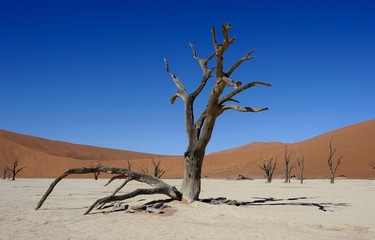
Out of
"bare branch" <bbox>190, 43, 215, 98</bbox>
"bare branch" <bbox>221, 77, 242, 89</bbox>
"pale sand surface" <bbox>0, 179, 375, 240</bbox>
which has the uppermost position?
"bare branch" <bbox>190, 43, 215, 98</bbox>

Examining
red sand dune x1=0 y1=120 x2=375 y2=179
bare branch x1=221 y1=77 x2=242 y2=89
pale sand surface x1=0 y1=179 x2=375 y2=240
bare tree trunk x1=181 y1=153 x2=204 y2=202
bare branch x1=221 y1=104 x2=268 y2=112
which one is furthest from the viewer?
red sand dune x1=0 y1=120 x2=375 y2=179

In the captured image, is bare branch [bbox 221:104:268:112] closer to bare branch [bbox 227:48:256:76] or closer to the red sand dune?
bare branch [bbox 227:48:256:76]

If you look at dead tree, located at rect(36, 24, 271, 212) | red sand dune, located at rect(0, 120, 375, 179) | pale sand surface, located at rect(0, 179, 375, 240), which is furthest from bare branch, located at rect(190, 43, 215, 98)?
red sand dune, located at rect(0, 120, 375, 179)

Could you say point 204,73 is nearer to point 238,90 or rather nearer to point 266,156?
point 238,90

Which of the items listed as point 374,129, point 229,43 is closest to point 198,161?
point 229,43

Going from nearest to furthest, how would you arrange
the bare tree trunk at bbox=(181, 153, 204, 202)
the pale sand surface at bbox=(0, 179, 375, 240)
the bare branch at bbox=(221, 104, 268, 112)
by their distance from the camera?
the pale sand surface at bbox=(0, 179, 375, 240), the bare branch at bbox=(221, 104, 268, 112), the bare tree trunk at bbox=(181, 153, 204, 202)

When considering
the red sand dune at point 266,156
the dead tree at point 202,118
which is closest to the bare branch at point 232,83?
the dead tree at point 202,118

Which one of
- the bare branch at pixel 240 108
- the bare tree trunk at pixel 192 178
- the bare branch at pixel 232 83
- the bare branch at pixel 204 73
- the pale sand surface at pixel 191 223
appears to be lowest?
the pale sand surface at pixel 191 223

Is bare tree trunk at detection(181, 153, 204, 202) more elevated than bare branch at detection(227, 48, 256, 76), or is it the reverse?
bare branch at detection(227, 48, 256, 76)

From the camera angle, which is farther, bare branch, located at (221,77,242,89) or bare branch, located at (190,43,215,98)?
bare branch, located at (190,43,215,98)

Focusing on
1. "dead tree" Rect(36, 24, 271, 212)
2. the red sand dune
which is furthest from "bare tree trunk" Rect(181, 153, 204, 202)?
the red sand dune

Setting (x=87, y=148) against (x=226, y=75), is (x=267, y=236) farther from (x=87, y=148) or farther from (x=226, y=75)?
(x=87, y=148)

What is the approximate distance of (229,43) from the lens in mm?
10742

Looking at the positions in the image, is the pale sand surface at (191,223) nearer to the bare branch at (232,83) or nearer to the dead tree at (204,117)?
the dead tree at (204,117)
